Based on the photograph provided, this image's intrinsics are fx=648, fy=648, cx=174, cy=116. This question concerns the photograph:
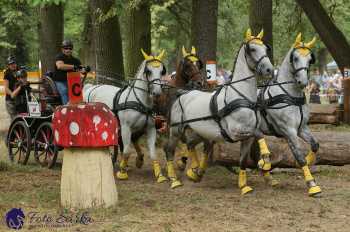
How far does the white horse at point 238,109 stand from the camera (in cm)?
940

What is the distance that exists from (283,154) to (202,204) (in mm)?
2989

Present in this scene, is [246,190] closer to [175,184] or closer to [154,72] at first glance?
[175,184]

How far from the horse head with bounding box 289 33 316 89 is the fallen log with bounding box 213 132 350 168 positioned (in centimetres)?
191

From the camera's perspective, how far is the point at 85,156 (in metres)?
8.20

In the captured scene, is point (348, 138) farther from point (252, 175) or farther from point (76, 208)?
point (76, 208)

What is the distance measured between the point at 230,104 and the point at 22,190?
11.0 ft

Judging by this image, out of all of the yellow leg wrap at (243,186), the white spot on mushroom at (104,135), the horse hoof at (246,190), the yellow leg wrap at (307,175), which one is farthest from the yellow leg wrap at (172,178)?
the white spot on mushroom at (104,135)

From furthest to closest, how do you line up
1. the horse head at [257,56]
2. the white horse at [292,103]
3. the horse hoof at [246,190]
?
the horse hoof at [246,190], the white horse at [292,103], the horse head at [257,56]

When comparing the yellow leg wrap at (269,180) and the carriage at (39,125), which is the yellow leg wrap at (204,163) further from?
the carriage at (39,125)

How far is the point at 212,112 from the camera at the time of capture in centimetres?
991

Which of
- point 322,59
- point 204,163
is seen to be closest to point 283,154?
point 204,163

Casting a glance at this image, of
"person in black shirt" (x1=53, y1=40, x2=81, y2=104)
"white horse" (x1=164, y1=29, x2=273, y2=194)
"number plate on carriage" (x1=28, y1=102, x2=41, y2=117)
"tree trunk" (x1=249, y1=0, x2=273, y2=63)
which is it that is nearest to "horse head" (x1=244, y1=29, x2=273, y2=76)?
"white horse" (x1=164, y1=29, x2=273, y2=194)

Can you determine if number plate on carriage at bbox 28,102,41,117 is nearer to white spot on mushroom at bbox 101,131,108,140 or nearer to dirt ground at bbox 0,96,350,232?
dirt ground at bbox 0,96,350,232

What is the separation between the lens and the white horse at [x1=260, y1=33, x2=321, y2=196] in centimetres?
953
